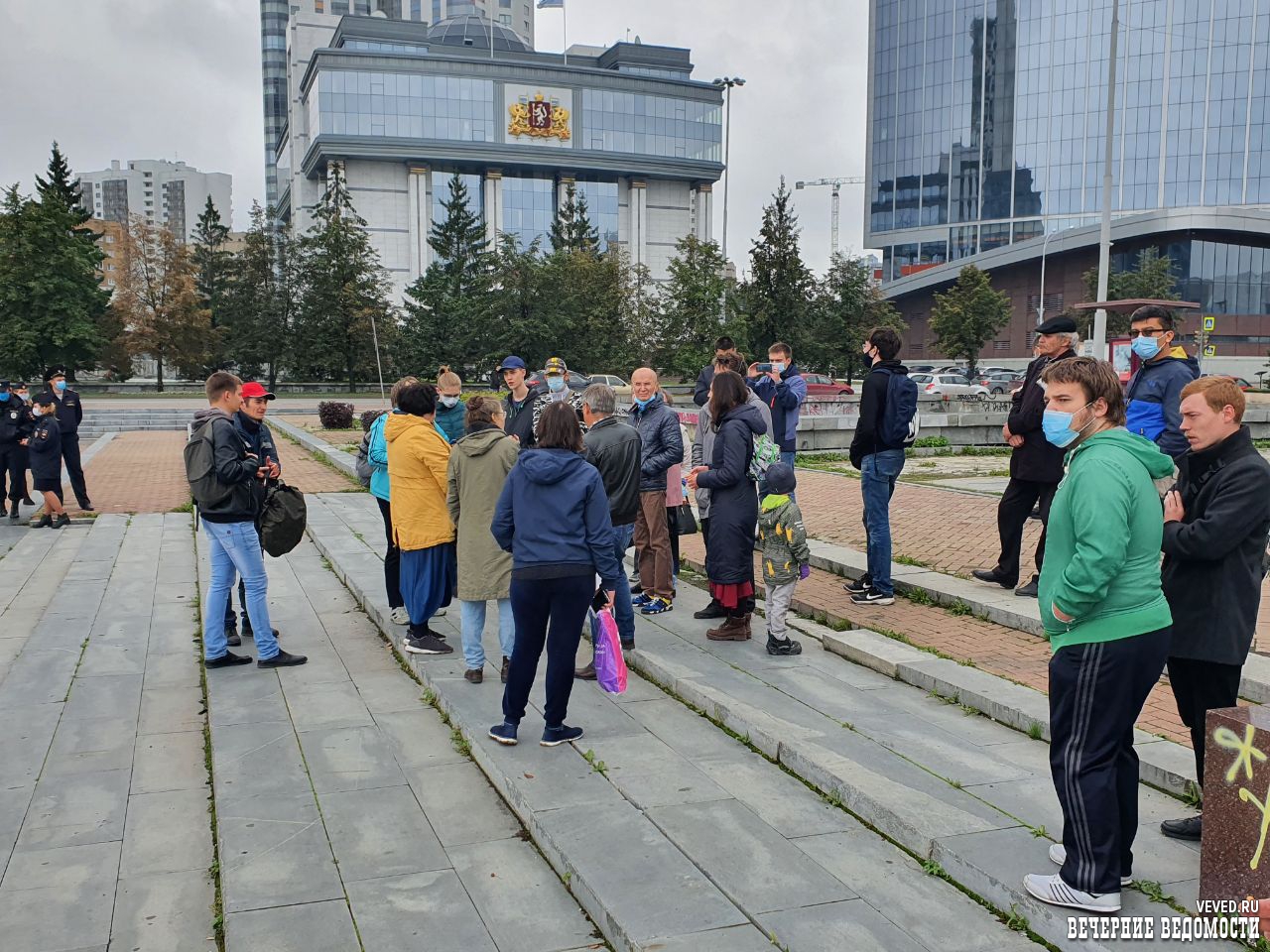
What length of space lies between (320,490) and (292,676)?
9312 millimetres

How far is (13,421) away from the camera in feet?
42.2

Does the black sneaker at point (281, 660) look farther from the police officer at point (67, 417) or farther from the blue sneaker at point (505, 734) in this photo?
the police officer at point (67, 417)

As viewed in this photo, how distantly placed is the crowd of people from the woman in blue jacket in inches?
0.4

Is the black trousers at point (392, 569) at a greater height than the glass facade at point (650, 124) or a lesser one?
lesser

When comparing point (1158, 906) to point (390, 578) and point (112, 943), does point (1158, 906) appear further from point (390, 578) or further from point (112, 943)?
point (390, 578)

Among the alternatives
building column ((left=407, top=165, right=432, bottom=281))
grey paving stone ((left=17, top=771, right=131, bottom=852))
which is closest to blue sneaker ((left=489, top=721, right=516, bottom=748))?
grey paving stone ((left=17, top=771, right=131, bottom=852))

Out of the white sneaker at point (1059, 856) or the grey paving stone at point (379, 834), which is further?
the grey paving stone at point (379, 834)

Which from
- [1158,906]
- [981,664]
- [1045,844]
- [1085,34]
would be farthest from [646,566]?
[1085,34]

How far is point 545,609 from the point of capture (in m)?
4.87

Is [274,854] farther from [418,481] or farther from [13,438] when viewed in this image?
[13,438]

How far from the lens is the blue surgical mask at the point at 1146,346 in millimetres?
6559

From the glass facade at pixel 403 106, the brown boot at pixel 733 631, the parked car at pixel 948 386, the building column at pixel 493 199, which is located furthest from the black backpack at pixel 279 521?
the glass facade at pixel 403 106

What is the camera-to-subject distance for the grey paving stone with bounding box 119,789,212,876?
13.6 feet

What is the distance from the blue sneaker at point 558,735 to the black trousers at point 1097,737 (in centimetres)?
253
